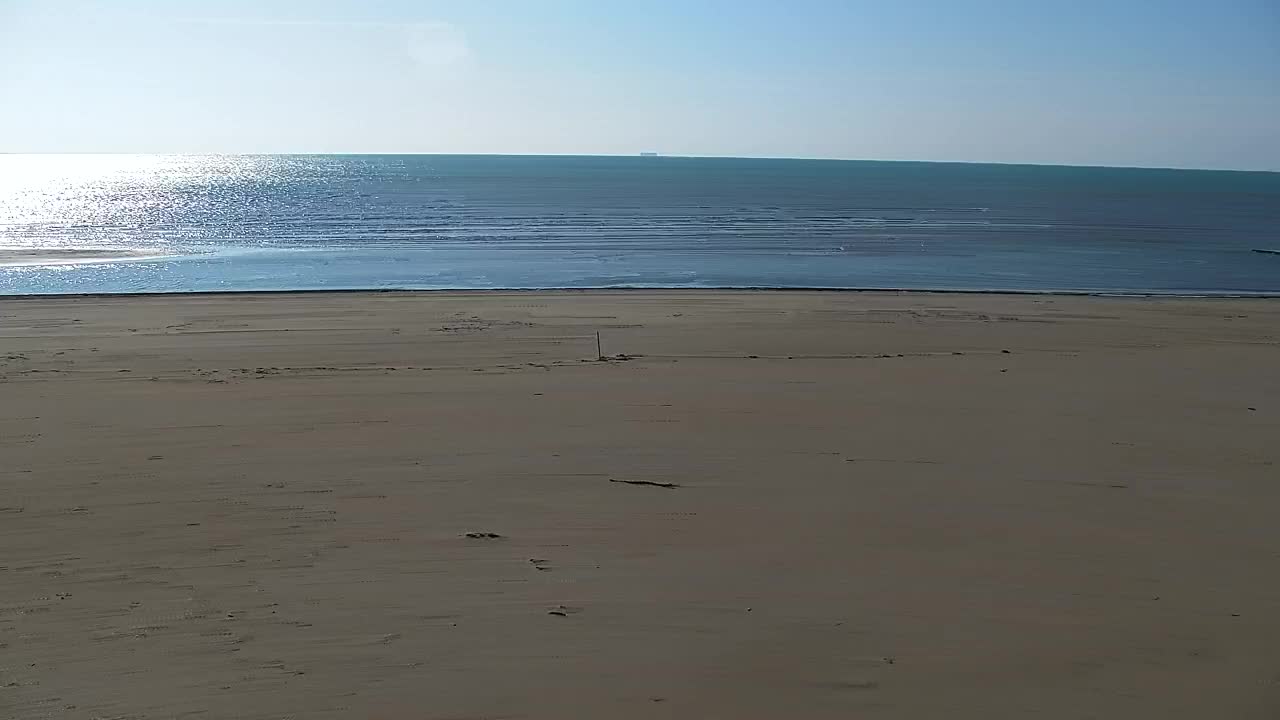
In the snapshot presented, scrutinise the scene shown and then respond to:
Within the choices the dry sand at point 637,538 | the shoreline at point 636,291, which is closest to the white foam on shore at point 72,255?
Result: the shoreline at point 636,291

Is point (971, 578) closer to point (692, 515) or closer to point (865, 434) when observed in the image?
point (692, 515)

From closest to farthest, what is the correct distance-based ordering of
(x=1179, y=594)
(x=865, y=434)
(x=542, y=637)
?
(x=542, y=637), (x=1179, y=594), (x=865, y=434)

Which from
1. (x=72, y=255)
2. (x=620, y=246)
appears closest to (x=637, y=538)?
(x=620, y=246)

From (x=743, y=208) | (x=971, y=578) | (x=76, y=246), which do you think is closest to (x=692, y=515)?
(x=971, y=578)

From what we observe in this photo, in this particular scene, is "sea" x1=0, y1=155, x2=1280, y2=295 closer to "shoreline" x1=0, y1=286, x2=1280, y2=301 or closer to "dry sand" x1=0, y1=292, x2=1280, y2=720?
"shoreline" x1=0, y1=286, x2=1280, y2=301

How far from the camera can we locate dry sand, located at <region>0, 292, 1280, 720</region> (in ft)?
16.9

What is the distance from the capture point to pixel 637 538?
7.20m

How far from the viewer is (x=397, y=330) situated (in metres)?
17.8

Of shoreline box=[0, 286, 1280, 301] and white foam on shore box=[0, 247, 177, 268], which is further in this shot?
white foam on shore box=[0, 247, 177, 268]

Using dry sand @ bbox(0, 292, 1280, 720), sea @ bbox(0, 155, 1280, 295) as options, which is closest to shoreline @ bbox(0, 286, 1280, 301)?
sea @ bbox(0, 155, 1280, 295)

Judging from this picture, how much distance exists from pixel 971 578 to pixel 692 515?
2262 mm

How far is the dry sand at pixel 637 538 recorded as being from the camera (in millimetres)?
5156

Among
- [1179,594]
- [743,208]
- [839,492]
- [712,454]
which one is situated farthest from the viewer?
[743,208]

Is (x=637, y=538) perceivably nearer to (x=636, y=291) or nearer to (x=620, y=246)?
(x=636, y=291)
